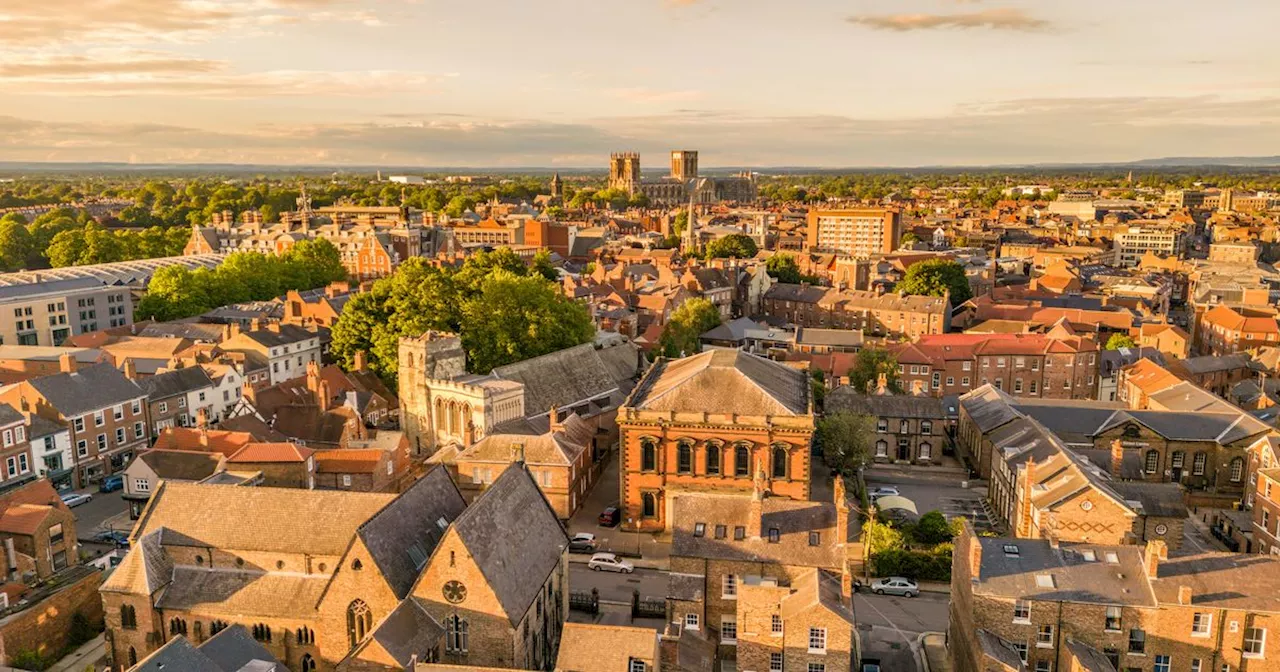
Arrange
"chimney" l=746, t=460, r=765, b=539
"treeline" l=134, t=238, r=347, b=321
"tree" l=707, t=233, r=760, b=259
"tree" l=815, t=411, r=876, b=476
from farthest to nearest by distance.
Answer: "tree" l=707, t=233, r=760, b=259
"treeline" l=134, t=238, r=347, b=321
"tree" l=815, t=411, r=876, b=476
"chimney" l=746, t=460, r=765, b=539

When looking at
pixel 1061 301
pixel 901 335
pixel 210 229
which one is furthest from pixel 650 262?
pixel 210 229

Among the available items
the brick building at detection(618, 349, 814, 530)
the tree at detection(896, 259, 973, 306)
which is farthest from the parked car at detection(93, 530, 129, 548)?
the tree at detection(896, 259, 973, 306)

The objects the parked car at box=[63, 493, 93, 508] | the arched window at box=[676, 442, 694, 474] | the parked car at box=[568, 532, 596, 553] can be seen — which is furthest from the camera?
the parked car at box=[63, 493, 93, 508]

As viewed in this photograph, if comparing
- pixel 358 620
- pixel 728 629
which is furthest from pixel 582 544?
pixel 358 620

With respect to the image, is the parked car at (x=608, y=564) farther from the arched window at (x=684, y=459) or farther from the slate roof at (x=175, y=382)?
the slate roof at (x=175, y=382)

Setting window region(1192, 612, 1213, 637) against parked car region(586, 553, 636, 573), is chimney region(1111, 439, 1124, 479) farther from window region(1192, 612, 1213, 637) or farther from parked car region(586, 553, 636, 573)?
parked car region(586, 553, 636, 573)

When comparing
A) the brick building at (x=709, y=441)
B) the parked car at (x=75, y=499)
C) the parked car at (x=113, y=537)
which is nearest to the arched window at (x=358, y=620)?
the brick building at (x=709, y=441)
